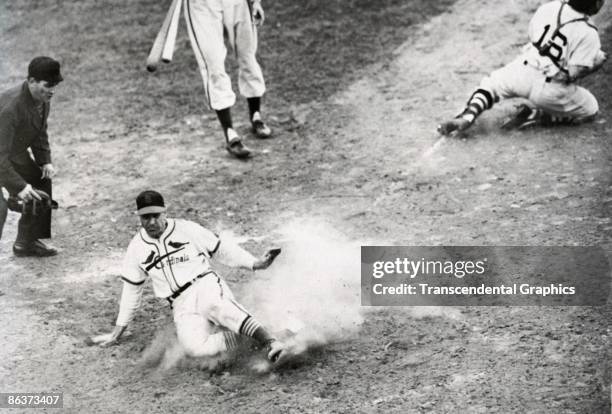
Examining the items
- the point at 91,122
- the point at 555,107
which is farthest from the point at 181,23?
the point at 555,107

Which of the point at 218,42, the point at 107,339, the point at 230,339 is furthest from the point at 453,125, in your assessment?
the point at 107,339

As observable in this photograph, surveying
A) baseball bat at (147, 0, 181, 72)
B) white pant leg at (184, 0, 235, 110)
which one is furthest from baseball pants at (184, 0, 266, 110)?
baseball bat at (147, 0, 181, 72)

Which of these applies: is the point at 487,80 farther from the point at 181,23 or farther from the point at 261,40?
the point at 181,23

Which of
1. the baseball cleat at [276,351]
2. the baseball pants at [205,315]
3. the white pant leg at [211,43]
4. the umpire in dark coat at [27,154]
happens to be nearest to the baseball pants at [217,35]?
the white pant leg at [211,43]

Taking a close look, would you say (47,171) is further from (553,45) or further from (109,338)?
(553,45)

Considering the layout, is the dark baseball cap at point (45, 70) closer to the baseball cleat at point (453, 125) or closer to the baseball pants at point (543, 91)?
the baseball cleat at point (453, 125)

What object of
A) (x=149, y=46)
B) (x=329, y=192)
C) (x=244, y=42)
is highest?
(x=244, y=42)

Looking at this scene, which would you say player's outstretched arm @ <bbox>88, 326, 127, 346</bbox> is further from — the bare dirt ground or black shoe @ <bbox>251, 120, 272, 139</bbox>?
black shoe @ <bbox>251, 120, 272, 139</bbox>

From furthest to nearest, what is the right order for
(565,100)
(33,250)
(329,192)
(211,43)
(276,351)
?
(211,43) < (565,100) < (329,192) < (33,250) < (276,351)
